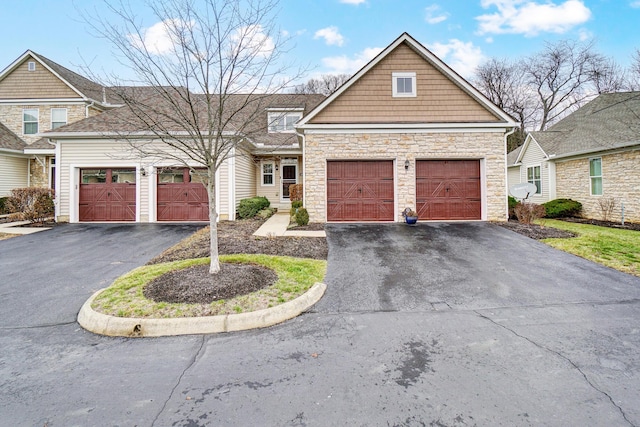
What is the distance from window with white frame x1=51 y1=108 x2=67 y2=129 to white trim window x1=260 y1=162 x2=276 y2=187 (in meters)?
12.3

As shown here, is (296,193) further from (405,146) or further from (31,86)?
(31,86)

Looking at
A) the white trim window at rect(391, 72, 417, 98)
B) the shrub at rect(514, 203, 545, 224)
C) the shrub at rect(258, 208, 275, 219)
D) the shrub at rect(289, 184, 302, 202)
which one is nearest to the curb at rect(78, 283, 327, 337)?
the shrub at rect(289, 184, 302, 202)

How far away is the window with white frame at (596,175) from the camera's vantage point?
13.7 meters

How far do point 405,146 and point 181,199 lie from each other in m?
9.52

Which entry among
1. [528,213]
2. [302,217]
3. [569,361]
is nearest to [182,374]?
[569,361]

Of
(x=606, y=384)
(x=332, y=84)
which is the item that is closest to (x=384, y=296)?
(x=606, y=384)

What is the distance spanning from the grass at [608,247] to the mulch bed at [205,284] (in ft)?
23.3

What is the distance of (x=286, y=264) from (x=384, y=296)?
2.25 metres

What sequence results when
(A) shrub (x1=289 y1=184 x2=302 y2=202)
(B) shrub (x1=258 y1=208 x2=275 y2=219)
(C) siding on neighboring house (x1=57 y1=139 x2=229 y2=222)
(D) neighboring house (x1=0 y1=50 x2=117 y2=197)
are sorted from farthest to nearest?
(D) neighboring house (x1=0 y1=50 x2=117 y2=197), (B) shrub (x1=258 y1=208 x2=275 y2=219), (A) shrub (x1=289 y1=184 x2=302 y2=202), (C) siding on neighboring house (x1=57 y1=139 x2=229 y2=222)

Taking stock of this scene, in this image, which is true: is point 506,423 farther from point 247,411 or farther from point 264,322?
point 264,322

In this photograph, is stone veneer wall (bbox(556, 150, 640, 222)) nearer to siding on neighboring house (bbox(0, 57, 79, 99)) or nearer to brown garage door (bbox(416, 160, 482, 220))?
brown garage door (bbox(416, 160, 482, 220))

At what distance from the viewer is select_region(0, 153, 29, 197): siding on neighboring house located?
626 inches

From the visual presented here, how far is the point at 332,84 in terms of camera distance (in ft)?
124

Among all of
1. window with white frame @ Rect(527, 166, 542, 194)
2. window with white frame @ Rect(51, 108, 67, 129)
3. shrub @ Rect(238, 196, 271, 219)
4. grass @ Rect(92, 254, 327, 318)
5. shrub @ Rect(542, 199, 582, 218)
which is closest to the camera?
grass @ Rect(92, 254, 327, 318)
